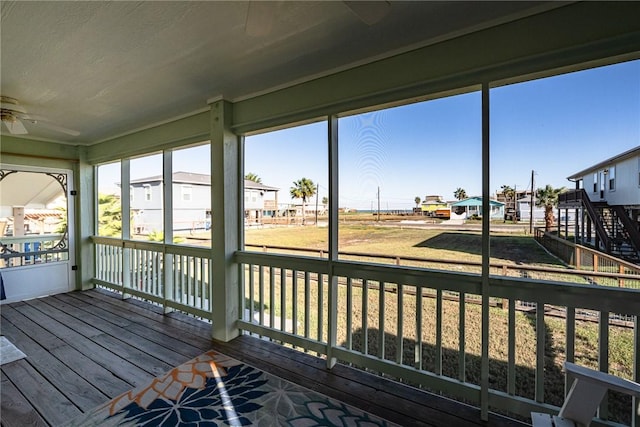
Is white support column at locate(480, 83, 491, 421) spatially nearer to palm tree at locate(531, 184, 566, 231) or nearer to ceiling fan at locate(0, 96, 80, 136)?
palm tree at locate(531, 184, 566, 231)

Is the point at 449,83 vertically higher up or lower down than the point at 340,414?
higher up

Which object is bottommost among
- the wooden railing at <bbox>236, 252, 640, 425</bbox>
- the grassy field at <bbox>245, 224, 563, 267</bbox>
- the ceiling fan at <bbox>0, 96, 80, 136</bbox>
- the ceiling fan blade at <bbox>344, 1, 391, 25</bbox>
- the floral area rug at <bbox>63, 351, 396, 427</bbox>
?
the floral area rug at <bbox>63, 351, 396, 427</bbox>

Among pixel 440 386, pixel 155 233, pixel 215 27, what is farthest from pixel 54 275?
pixel 440 386

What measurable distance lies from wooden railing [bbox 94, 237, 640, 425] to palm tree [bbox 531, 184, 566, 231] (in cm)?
32

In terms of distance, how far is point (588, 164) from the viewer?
5.62 ft

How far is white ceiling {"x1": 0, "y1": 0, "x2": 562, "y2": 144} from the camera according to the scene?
64.3 inches

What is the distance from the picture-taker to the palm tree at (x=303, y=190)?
2.74 meters

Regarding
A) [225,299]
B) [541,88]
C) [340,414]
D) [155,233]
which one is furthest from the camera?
[155,233]

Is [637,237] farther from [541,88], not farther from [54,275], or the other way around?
[54,275]

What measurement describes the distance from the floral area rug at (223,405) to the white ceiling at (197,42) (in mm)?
2236

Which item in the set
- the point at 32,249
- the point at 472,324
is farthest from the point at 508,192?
the point at 32,249

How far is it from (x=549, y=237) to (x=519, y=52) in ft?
3.78

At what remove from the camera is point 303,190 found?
2799 millimetres

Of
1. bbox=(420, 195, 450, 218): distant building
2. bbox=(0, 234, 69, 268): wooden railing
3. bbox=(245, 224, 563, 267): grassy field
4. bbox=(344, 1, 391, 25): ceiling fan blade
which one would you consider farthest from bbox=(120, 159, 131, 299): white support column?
bbox=(344, 1, 391, 25): ceiling fan blade
